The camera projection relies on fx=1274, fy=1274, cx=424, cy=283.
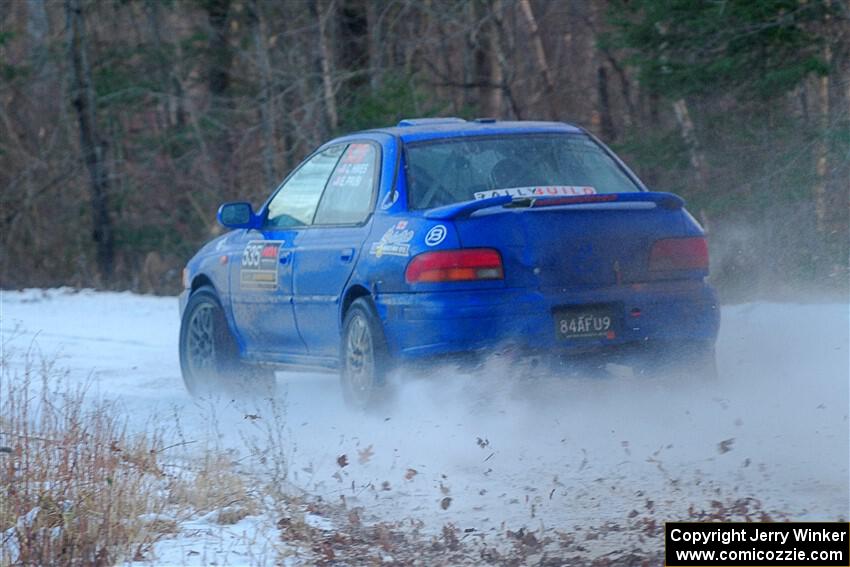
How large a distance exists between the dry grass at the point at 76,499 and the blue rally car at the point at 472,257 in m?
1.65

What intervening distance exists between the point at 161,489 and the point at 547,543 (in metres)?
1.86

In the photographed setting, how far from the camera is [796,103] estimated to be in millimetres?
15016

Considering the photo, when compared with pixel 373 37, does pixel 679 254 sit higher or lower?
lower

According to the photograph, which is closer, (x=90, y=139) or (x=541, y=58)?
(x=541, y=58)

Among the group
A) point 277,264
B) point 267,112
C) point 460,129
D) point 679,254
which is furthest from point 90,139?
point 679,254

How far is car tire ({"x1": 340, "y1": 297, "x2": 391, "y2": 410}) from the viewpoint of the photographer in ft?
23.3

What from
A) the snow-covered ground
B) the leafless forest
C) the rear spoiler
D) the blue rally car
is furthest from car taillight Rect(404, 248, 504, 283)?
the leafless forest

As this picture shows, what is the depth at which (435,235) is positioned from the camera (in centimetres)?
675

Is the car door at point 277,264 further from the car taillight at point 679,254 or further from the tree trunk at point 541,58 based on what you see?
the tree trunk at point 541,58

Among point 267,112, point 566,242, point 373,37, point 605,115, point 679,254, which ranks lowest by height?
point 679,254

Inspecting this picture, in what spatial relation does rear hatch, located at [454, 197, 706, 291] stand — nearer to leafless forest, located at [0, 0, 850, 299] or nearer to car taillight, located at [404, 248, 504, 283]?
car taillight, located at [404, 248, 504, 283]

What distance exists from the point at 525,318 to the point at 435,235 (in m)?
0.65

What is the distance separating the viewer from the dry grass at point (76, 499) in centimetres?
502

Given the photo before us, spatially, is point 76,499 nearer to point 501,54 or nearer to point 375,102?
point 375,102
